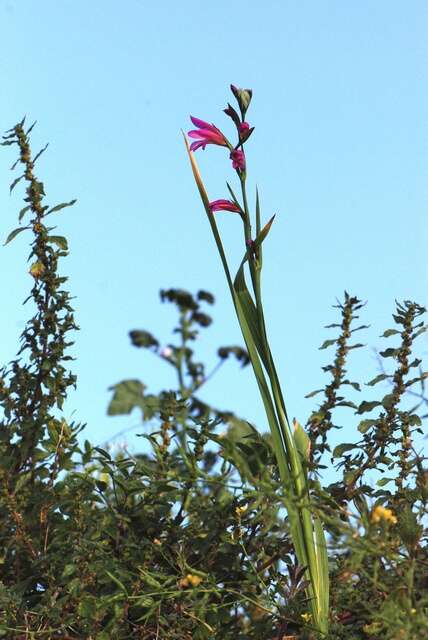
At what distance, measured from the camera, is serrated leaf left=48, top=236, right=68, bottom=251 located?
321cm

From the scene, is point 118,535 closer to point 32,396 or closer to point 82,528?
point 82,528

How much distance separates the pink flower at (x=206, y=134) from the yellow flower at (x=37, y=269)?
2.00ft

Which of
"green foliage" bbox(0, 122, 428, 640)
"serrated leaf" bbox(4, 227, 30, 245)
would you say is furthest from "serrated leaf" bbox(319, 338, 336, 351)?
"serrated leaf" bbox(4, 227, 30, 245)

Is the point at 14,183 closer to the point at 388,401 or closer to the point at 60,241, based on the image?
the point at 60,241

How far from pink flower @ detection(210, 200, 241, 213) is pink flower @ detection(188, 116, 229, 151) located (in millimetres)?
195

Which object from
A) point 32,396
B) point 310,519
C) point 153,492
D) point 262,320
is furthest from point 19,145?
point 310,519

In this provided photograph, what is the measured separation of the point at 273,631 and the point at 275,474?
1.45ft

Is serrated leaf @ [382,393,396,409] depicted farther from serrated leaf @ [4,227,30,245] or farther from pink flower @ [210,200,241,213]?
serrated leaf @ [4,227,30,245]

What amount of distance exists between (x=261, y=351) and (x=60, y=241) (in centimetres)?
75

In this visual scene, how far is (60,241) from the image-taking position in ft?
10.6

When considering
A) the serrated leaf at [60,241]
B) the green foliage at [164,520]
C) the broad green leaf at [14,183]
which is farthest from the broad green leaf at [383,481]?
the broad green leaf at [14,183]

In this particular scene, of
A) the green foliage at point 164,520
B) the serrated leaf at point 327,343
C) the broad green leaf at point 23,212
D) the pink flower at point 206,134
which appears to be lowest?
the green foliage at point 164,520

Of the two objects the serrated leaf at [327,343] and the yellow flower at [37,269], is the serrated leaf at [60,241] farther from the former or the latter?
the serrated leaf at [327,343]

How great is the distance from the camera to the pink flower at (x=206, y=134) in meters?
3.14
